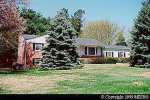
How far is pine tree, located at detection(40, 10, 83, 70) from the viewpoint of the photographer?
14.3 meters

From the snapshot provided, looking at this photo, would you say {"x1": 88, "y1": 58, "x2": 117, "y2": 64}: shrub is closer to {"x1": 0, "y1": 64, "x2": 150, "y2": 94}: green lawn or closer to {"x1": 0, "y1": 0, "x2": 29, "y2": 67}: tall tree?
{"x1": 0, "y1": 0, "x2": 29, "y2": 67}: tall tree

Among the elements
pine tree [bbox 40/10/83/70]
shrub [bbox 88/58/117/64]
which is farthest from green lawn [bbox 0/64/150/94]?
shrub [bbox 88/58/117/64]

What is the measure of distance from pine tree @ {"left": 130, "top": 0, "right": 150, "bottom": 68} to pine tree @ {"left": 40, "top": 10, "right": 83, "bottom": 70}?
4.68 meters

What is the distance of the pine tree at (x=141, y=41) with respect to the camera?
15172 mm

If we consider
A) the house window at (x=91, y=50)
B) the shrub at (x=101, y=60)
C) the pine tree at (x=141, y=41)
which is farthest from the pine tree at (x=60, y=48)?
the house window at (x=91, y=50)

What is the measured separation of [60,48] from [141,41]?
6.22m

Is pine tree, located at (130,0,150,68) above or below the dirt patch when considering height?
above

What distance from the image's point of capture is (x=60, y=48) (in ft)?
48.3

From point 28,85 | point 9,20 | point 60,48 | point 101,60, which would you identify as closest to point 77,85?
point 28,85

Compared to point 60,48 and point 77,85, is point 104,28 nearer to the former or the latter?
point 77,85

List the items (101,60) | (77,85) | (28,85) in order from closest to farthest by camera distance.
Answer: (77,85) → (28,85) → (101,60)

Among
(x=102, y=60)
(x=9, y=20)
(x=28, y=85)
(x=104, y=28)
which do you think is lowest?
(x=28, y=85)

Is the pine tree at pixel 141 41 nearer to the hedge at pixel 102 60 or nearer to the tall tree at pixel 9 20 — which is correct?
the hedge at pixel 102 60

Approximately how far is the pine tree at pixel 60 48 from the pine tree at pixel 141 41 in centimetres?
468
